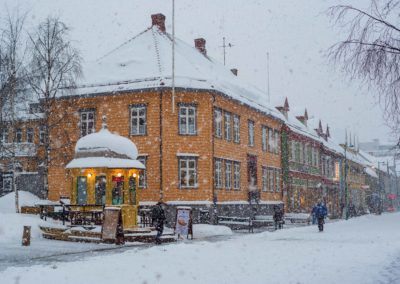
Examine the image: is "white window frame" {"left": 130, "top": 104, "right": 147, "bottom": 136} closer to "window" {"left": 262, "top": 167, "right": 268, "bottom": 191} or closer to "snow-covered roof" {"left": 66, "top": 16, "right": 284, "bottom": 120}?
"snow-covered roof" {"left": 66, "top": 16, "right": 284, "bottom": 120}

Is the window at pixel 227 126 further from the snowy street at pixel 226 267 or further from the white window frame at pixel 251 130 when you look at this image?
the snowy street at pixel 226 267

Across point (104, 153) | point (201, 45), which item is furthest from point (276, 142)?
point (104, 153)

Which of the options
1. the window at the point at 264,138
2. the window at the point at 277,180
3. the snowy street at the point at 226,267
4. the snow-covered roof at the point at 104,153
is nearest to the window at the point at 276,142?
the window at the point at 277,180

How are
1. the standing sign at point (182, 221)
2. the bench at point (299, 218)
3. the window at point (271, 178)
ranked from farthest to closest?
the window at point (271, 178)
the bench at point (299, 218)
the standing sign at point (182, 221)

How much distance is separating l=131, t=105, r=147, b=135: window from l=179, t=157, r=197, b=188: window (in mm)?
2995

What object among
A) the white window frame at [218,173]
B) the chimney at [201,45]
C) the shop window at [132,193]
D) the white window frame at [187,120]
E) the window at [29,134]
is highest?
the chimney at [201,45]

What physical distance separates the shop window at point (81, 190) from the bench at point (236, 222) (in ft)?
29.0

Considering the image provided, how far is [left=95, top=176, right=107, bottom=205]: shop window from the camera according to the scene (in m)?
24.7

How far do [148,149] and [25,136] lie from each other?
61.8 feet

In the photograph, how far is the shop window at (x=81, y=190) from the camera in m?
24.9

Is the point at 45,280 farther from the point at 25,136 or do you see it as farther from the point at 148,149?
the point at 25,136

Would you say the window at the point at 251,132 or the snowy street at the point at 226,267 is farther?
the window at the point at 251,132

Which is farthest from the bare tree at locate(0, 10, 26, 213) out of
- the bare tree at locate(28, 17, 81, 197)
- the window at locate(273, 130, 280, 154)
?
the window at locate(273, 130, 280, 154)

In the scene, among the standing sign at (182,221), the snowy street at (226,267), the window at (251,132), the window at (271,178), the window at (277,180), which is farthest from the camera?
the window at (277,180)
